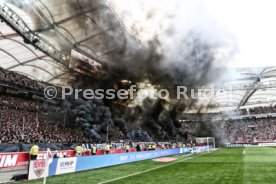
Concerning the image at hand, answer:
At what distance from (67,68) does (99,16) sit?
11971 mm

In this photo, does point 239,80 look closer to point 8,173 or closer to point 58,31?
point 58,31

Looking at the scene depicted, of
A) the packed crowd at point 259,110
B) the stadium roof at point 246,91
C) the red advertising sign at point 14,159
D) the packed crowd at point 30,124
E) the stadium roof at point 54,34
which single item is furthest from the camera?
the packed crowd at point 259,110

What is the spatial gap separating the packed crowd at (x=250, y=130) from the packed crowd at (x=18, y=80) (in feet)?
206

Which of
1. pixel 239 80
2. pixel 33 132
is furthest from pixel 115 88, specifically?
pixel 239 80

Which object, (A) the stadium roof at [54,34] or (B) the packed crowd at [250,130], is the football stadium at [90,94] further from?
(B) the packed crowd at [250,130]

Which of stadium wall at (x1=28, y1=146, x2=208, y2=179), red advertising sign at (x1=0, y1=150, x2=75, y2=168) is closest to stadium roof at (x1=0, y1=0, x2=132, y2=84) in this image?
stadium wall at (x1=28, y1=146, x2=208, y2=179)

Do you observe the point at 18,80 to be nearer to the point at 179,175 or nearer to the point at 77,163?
A: the point at 77,163

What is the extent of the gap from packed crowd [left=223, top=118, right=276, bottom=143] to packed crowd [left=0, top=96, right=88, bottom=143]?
61.1 m

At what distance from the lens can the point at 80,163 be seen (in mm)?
21875

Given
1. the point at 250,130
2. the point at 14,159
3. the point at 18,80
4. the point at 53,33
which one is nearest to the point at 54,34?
the point at 53,33

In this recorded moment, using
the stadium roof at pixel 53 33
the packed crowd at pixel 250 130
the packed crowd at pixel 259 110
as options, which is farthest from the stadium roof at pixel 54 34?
the packed crowd at pixel 259 110

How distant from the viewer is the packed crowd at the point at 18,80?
41.0 m

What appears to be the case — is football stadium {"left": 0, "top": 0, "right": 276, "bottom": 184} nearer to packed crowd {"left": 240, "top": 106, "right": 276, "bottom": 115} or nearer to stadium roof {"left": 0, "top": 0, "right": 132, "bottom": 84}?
stadium roof {"left": 0, "top": 0, "right": 132, "bottom": 84}

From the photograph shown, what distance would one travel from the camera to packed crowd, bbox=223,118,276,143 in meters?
93.6
